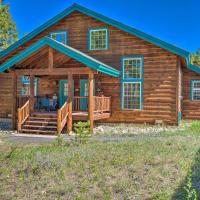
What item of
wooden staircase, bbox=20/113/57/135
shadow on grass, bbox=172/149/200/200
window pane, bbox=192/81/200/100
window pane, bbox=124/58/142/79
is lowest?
shadow on grass, bbox=172/149/200/200

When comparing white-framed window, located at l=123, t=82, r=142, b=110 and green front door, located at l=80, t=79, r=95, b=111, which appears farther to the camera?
green front door, located at l=80, t=79, r=95, b=111

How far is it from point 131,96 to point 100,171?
31.8 feet

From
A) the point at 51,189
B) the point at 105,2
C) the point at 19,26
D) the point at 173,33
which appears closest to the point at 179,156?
the point at 51,189

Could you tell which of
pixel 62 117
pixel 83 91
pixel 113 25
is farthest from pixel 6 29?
pixel 62 117

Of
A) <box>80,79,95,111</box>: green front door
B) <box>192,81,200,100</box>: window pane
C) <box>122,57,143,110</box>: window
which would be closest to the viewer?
<box>122,57,143,110</box>: window

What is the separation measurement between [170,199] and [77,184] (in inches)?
80.7

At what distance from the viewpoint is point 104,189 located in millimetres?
5867

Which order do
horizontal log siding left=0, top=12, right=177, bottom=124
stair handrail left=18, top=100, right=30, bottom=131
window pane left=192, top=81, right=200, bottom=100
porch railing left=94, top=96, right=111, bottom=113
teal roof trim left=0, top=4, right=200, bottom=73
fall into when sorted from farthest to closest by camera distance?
window pane left=192, top=81, right=200, bottom=100 < horizontal log siding left=0, top=12, right=177, bottom=124 < teal roof trim left=0, top=4, right=200, bottom=73 < porch railing left=94, top=96, right=111, bottom=113 < stair handrail left=18, top=100, right=30, bottom=131

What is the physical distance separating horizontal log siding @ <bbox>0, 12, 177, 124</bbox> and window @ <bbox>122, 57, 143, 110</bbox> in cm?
29

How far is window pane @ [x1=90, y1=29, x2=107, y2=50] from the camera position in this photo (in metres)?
16.7

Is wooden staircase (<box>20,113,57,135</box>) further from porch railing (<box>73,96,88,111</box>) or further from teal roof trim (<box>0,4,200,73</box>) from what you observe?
teal roof trim (<box>0,4,200,73</box>)

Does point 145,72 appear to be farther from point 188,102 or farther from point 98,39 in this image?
point 188,102

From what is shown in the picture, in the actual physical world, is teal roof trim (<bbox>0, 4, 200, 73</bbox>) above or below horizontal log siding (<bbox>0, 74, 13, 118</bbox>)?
above

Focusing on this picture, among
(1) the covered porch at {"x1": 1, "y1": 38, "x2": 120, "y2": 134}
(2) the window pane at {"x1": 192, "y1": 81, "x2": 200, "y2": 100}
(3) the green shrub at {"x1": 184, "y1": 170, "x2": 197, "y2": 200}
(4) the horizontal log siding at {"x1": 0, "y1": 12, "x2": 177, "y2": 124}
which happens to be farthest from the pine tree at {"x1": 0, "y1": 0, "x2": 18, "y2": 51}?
(3) the green shrub at {"x1": 184, "y1": 170, "x2": 197, "y2": 200}
